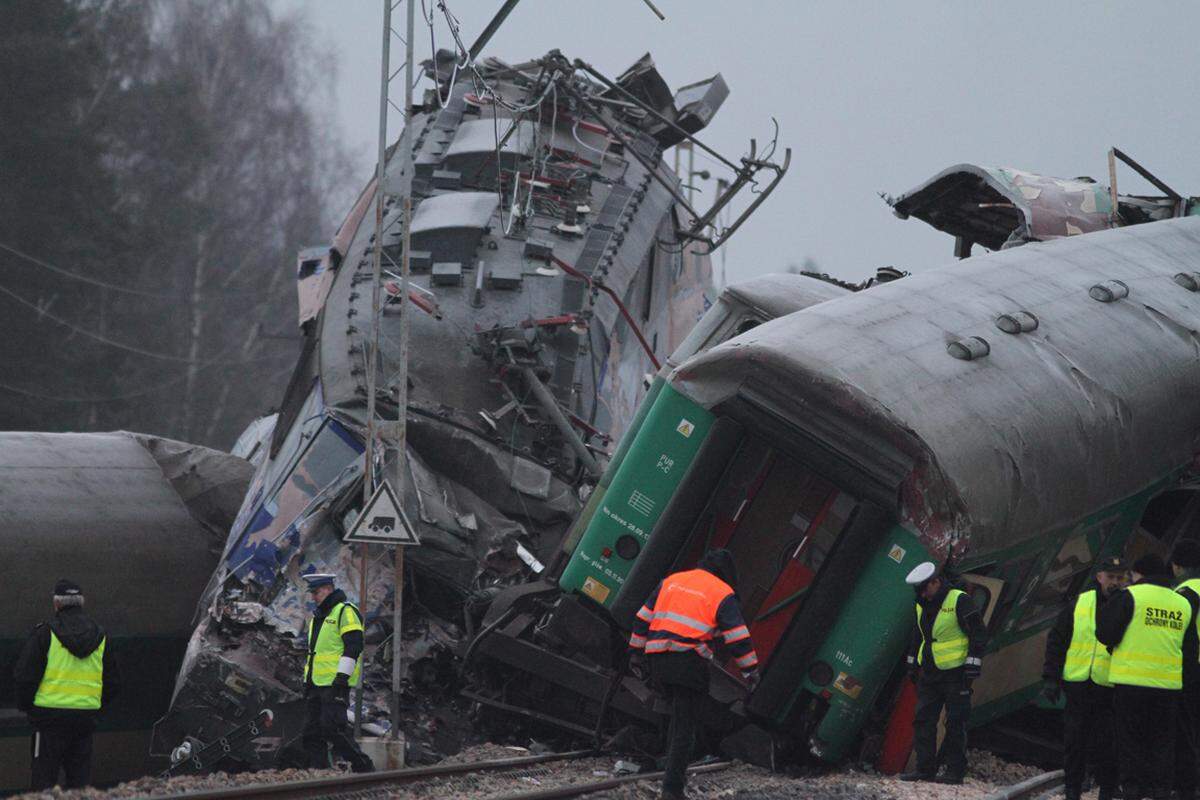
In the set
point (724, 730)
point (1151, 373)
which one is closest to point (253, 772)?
point (724, 730)

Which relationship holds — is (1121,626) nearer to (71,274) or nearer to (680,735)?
(680,735)

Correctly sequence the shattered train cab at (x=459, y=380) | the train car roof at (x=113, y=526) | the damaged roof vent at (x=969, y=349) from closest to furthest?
the damaged roof vent at (x=969, y=349), the shattered train cab at (x=459, y=380), the train car roof at (x=113, y=526)

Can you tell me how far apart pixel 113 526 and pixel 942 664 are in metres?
8.39

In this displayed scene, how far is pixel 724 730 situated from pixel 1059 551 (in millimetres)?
2667

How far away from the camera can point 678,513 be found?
1155cm

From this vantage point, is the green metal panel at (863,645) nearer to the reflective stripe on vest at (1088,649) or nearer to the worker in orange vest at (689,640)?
the reflective stripe on vest at (1088,649)

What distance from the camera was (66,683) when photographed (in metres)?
10.9

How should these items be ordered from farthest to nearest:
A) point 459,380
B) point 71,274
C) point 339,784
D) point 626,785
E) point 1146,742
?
point 71,274, point 459,380, point 626,785, point 339,784, point 1146,742

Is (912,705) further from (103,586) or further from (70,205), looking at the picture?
(70,205)

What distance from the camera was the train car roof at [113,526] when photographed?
1505 cm

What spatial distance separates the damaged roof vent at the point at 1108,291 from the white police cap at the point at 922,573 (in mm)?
3277

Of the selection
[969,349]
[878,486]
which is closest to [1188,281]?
[969,349]

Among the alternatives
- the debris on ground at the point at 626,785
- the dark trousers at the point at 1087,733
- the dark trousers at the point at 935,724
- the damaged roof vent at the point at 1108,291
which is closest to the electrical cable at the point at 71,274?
the debris on ground at the point at 626,785

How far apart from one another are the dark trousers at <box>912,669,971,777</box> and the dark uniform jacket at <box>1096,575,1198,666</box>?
1.56 meters
